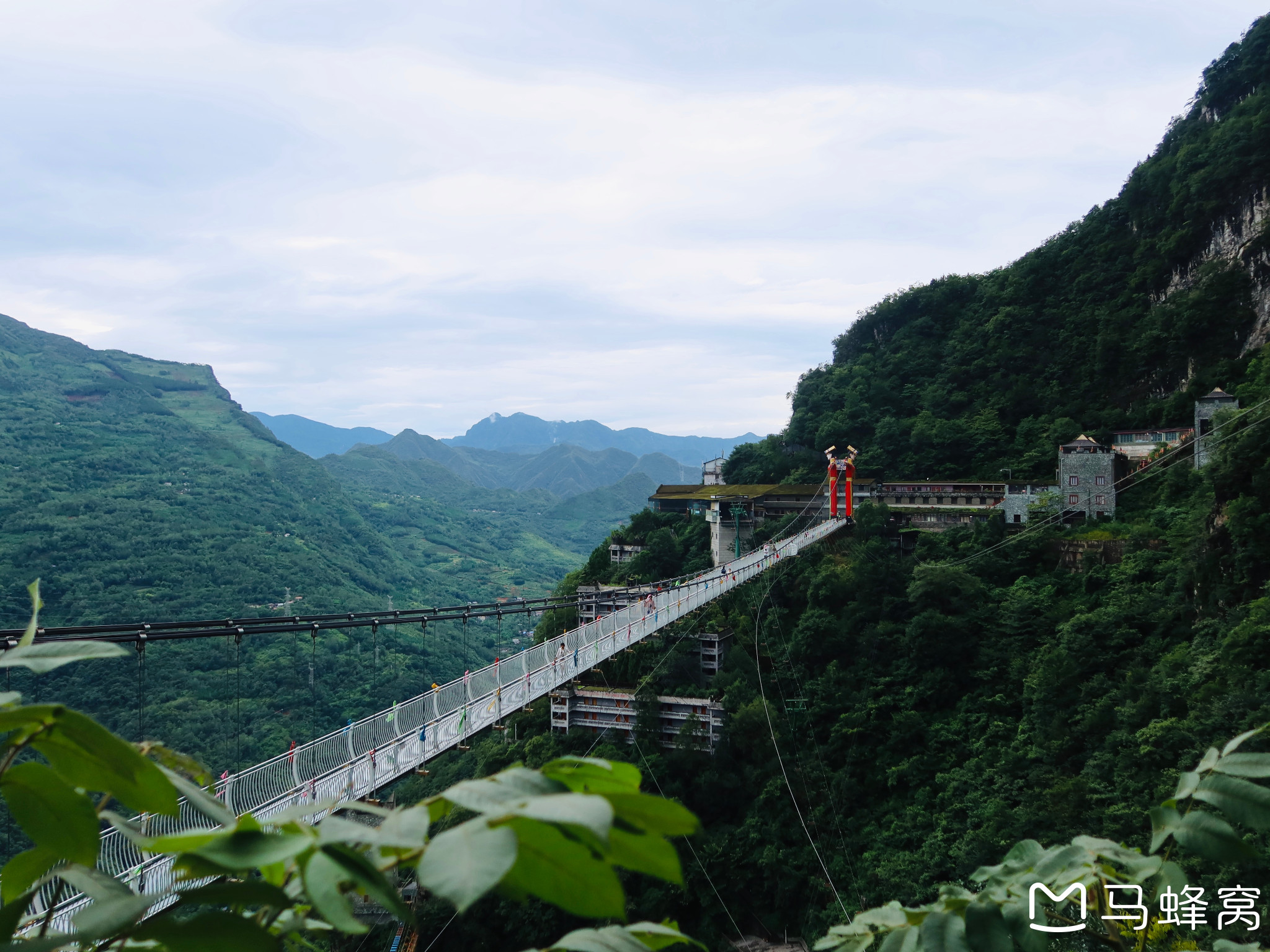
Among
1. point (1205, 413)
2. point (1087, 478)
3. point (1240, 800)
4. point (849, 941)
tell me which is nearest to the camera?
point (1240, 800)

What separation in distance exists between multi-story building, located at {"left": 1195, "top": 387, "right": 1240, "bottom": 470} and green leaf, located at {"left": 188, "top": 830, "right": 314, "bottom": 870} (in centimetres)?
2279

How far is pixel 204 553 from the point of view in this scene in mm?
38656

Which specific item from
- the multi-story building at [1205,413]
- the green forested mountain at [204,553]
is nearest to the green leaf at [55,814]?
the green forested mountain at [204,553]

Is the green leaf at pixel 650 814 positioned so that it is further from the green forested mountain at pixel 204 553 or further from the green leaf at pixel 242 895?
the green forested mountain at pixel 204 553

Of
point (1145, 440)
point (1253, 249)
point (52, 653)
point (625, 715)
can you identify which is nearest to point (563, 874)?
point (52, 653)

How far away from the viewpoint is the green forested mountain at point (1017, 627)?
12977 millimetres

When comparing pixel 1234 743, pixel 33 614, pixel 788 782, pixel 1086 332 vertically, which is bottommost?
pixel 788 782

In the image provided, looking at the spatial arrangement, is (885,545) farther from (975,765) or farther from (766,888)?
(766,888)

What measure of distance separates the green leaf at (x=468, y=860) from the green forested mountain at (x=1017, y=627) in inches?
279

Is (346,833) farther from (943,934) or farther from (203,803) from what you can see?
(943,934)

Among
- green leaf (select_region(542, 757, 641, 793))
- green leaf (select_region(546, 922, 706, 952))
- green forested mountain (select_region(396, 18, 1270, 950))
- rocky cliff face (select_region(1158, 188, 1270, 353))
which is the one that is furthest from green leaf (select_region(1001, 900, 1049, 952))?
rocky cliff face (select_region(1158, 188, 1270, 353))

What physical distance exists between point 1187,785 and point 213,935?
1.10 metres

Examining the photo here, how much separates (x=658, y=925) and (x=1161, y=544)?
20.8 meters

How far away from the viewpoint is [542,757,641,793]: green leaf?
592mm
